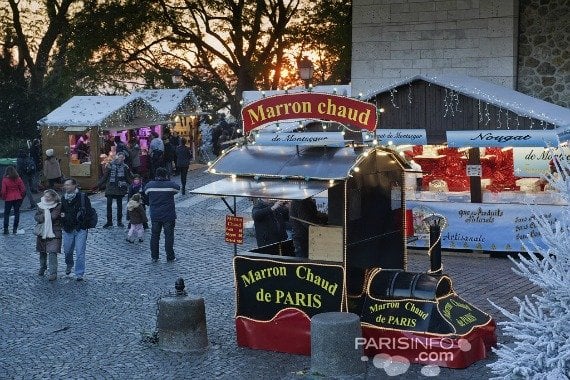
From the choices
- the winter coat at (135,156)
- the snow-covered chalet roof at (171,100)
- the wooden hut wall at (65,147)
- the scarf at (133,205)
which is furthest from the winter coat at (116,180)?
the snow-covered chalet roof at (171,100)

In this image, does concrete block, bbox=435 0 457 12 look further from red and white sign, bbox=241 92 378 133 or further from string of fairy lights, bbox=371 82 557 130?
red and white sign, bbox=241 92 378 133

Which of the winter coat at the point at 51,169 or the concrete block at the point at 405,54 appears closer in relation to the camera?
the concrete block at the point at 405,54

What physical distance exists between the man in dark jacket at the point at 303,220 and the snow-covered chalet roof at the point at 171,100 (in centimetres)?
2241

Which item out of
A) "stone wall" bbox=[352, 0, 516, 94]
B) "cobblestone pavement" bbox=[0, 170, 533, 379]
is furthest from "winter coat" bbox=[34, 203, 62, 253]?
"stone wall" bbox=[352, 0, 516, 94]

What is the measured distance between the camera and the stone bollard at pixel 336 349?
863 centimetres

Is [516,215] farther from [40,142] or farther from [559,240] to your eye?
[40,142]

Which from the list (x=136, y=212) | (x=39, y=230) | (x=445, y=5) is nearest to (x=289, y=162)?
(x=39, y=230)

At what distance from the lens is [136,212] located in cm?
1695

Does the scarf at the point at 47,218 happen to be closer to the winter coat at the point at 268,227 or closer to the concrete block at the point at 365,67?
the winter coat at the point at 268,227

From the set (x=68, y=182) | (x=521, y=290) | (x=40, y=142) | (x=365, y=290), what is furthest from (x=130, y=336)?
(x=40, y=142)

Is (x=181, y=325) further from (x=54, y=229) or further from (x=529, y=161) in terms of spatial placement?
(x=529, y=161)

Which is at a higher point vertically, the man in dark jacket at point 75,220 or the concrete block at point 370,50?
the concrete block at point 370,50

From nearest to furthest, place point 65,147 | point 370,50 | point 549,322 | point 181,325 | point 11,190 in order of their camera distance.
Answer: point 549,322 → point 181,325 → point 11,190 → point 370,50 → point 65,147

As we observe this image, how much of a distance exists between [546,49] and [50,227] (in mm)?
11260
